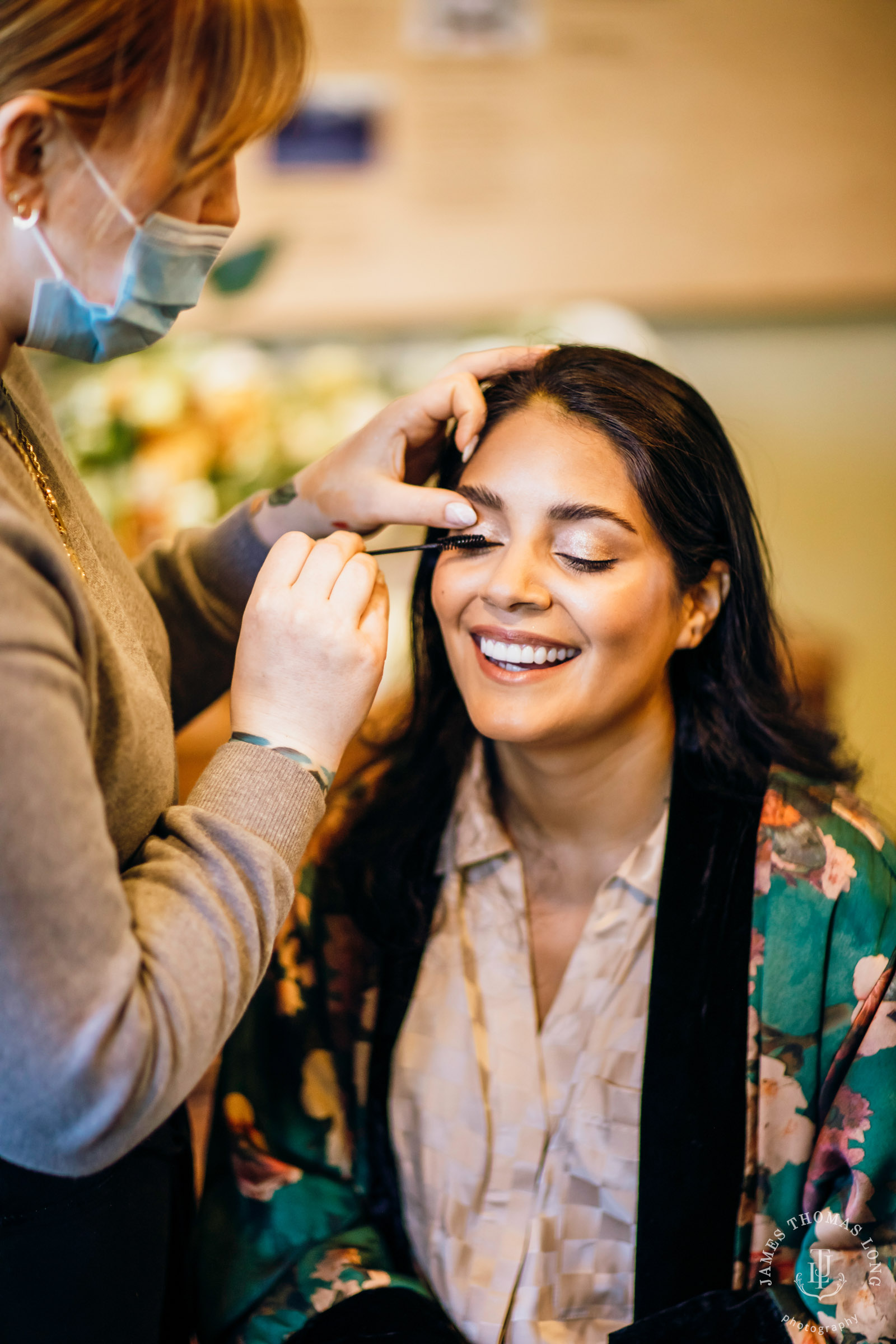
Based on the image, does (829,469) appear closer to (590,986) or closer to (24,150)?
(590,986)

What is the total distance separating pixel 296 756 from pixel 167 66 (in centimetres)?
43

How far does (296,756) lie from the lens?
0.69 metres

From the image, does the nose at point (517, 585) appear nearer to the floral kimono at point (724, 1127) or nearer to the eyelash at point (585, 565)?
the eyelash at point (585, 565)

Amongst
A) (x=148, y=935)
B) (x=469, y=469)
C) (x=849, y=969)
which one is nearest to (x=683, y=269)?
(x=469, y=469)

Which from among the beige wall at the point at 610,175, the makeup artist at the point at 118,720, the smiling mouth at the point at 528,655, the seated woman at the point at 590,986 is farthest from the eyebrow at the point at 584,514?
the beige wall at the point at 610,175

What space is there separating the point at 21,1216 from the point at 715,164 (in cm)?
230

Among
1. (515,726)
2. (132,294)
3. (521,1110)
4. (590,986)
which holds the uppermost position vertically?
(132,294)

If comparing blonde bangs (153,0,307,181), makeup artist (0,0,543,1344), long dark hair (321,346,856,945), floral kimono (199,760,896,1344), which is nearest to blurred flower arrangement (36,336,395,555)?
long dark hair (321,346,856,945)

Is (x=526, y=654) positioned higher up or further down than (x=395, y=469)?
further down

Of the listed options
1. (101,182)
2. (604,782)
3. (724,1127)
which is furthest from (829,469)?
(101,182)

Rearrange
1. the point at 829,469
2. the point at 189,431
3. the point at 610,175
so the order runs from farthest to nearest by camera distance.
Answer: the point at 829,469
the point at 610,175
the point at 189,431

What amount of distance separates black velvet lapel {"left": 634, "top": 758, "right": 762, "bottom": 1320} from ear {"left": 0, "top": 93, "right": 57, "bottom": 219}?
2.61 feet

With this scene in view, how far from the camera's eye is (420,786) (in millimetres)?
1219

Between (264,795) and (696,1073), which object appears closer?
(264,795)
